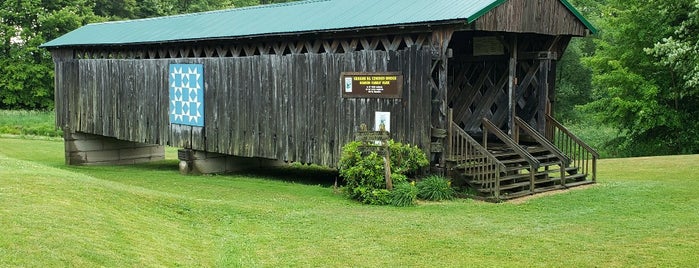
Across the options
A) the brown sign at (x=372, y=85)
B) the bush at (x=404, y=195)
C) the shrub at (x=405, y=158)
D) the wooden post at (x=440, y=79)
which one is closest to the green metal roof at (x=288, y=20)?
the wooden post at (x=440, y=79)

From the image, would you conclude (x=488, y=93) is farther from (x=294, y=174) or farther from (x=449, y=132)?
(x=294, y=174)

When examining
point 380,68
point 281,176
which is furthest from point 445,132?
point 281,176

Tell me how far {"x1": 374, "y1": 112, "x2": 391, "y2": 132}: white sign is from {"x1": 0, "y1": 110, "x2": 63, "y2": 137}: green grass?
25526 millimetres

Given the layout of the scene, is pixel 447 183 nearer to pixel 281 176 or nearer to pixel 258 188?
pixel 258 188

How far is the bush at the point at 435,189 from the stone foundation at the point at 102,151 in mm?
16699

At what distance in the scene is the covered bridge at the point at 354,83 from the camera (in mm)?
16281

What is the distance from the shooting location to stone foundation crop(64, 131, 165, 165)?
28.3 m

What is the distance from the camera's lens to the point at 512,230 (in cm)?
1193

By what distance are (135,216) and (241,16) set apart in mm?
12533

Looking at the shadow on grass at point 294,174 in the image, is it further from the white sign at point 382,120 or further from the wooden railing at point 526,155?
the wooden railing at point 526,155

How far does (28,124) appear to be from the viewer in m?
43.4

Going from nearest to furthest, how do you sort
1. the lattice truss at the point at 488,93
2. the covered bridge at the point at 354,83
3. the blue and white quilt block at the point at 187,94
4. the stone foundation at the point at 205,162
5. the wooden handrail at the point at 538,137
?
the covered bridge at the point at 354,83
the wooden handrail at the point at 538,137
the lattice truss at the point at 488,93
the blue and white quilt block at the point at 187,94
the stone foundation at the point at 205,162

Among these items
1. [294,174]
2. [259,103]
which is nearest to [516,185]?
[259,103]

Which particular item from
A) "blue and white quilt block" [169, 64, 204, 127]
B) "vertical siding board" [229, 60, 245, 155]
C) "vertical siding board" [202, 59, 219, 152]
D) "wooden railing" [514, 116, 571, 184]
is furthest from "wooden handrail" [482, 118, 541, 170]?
"blue and white quilt block" [169, 64, 204, 127]
